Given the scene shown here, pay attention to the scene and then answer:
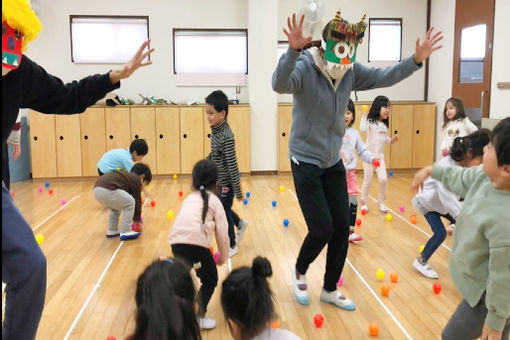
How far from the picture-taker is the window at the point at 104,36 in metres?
8.02

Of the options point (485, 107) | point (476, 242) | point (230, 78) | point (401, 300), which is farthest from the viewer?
point (230, 78)

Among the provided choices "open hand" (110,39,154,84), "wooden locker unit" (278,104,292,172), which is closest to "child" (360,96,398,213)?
"wooden locker unit" (278,104,292,172)

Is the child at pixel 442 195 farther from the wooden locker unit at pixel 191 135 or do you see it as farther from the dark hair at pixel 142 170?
the wooden locker unit at pixel 191 135

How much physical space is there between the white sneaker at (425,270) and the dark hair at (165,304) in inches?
95.3

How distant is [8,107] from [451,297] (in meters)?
2.79

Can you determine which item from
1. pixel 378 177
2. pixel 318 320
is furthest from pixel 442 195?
pixel 378 177

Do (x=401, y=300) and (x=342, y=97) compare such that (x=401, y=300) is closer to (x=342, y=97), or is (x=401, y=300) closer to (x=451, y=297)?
(x=451, y=297)

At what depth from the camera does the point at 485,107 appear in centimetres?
678

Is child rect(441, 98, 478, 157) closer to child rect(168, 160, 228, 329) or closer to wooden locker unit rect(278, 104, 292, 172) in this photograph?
wooden locker unit rect(278, 104, 292, 172)

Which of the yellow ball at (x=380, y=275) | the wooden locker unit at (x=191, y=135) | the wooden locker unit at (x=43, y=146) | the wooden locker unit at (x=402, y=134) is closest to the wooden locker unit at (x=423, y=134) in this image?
the wooden locker unit at (x=402, y=134)

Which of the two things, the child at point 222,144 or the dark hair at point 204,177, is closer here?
the dark hair at point 204,177

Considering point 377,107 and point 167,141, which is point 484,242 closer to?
point 377,107

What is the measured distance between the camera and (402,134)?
8.17m

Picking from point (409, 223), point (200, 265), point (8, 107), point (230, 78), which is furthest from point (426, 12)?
Answer: point (8, 107)
